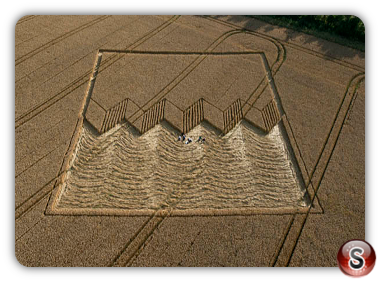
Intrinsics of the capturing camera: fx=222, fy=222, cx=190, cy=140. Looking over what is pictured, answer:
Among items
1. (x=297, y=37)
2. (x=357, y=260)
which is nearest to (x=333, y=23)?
(x=297, y=37)

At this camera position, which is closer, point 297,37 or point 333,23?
point 297,37

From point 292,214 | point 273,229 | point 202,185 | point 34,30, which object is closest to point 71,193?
point 202,185

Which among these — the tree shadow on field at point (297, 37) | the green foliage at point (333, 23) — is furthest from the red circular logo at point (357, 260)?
the green foliage at point (333, 23)

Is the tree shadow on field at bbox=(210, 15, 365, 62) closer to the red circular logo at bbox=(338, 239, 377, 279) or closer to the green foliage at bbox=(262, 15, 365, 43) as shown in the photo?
the green foliage at bbox=(262, 15, 365, 43)

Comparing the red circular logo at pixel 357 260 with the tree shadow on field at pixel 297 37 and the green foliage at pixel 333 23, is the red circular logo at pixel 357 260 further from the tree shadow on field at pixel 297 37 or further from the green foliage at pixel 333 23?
the green foliage at pixel 333 23

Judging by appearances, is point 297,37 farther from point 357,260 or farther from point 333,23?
point 357,260

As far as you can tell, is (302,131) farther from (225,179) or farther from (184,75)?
(184,75)

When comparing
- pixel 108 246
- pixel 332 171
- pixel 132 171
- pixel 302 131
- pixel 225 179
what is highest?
pixel 302 131

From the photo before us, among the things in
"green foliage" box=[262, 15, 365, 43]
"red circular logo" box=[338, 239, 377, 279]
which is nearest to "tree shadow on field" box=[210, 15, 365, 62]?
"green foliage" box=[262, 15, 365, 43]
